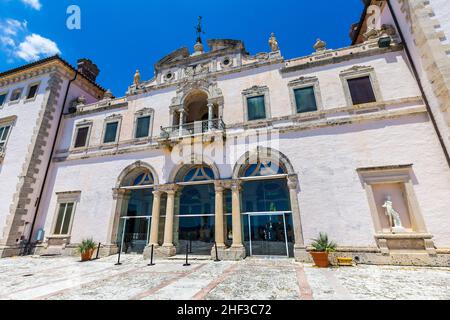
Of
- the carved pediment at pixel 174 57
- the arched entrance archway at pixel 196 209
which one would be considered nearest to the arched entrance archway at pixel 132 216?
the arched entrance archway at pixel 196 209

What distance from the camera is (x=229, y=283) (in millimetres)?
6266

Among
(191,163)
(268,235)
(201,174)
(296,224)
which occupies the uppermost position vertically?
(191,163)

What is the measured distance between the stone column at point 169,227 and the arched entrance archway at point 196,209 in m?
0.50

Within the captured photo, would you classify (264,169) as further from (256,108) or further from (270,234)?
(270,234)

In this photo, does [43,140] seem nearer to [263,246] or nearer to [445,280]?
[263,246]

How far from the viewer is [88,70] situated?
19.6 meters

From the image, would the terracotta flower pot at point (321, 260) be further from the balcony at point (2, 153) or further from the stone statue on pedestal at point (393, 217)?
the balcony at point (2, 153)

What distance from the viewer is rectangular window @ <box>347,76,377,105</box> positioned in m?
11.0

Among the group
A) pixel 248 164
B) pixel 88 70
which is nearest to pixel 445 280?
pixel 248 164

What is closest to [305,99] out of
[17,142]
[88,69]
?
[88,69]

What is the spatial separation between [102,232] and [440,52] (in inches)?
722

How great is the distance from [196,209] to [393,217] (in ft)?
43.8

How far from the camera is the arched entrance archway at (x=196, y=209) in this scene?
42.4 feet

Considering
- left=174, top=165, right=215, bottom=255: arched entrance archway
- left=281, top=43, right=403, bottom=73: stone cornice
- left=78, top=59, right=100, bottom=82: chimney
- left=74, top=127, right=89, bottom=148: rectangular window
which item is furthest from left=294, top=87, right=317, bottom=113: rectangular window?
left=78, top=59, right=100, bottom=82: chimney
